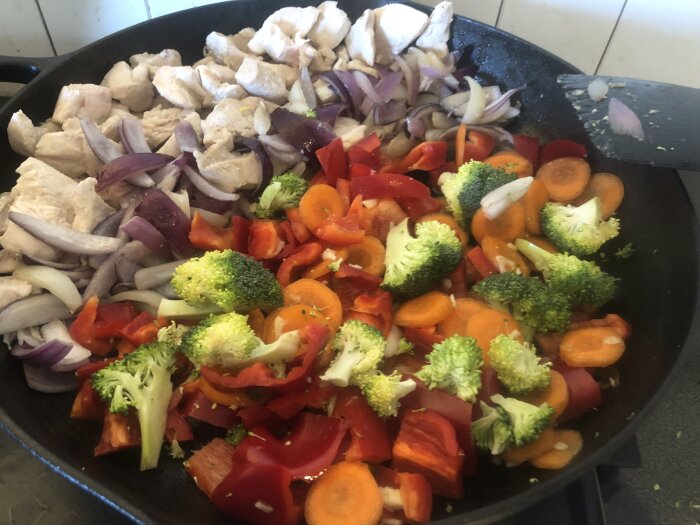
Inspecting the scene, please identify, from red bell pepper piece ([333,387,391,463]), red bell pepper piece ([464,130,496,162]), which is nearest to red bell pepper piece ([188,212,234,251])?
red bell pepper piece ([333,387,391,463])

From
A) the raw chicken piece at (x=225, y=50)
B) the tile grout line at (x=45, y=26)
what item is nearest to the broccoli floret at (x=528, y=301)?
the raw chicken piece at (x=225, y=50)

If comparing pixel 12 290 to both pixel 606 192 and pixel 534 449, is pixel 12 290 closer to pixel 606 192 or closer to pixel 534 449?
pixel 534 449

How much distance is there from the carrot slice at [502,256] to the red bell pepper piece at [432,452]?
1.32 feet

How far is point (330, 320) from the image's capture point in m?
1.18

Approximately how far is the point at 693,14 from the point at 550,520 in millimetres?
1468

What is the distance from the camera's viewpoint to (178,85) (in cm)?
157

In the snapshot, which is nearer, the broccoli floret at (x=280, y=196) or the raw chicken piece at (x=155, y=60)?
the broccoli floret at (x=280, y=196)

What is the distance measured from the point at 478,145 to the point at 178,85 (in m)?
0.82

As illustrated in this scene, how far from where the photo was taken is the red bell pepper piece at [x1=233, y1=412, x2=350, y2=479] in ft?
3.18

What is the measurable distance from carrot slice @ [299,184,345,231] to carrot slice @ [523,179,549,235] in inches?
17.0

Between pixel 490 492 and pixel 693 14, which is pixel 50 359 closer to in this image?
pixel 490 492

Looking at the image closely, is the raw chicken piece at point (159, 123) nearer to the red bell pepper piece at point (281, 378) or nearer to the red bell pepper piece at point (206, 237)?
the red bell pepper piece at point (206, 237)

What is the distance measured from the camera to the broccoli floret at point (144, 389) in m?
1.04

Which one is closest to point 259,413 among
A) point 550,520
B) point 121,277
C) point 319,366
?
point 319,366
